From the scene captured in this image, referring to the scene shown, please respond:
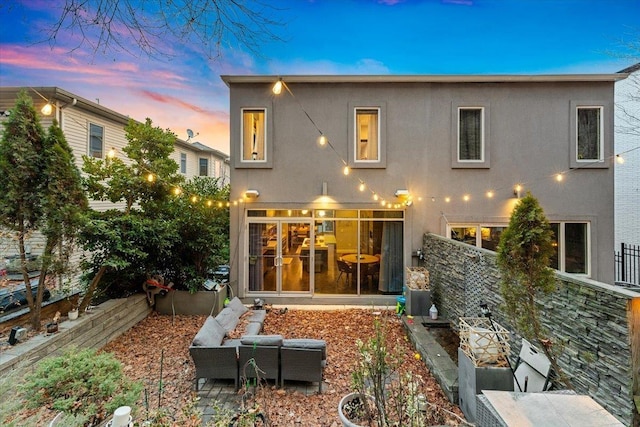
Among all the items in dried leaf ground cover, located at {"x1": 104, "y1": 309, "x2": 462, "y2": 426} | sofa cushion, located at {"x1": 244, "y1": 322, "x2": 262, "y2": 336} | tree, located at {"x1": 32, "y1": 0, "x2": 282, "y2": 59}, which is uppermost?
tree, located at {"x1": 32, "y1": 0, "x2": 282, "y2": 59}

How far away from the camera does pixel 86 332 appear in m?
5.32

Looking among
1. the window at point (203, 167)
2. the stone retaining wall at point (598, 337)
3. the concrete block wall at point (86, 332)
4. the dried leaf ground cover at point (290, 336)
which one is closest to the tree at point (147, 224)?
the concrete block wall at point (86, 332)

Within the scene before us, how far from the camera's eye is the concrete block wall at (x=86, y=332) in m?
4.10

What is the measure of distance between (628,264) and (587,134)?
20.0 ft

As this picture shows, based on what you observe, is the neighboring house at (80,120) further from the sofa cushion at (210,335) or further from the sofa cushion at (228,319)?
the sofa cushion at (210,335)

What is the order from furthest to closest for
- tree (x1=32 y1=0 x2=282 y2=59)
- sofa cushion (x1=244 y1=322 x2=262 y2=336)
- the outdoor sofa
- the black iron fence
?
the black iron fence, sofa cushion (x1=244 y1=322 x2=262 y2=336), the outdoor sofa, tree (x1=32 y1=0 x2=282 y2=59)

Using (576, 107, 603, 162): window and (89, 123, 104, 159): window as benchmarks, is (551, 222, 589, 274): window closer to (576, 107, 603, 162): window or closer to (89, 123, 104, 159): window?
(576, 107, 603, 162): window

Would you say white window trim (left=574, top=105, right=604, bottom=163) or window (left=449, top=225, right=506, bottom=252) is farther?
window (left=449, top=225, right=506, bottom=252)

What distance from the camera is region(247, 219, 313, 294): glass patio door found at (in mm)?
8453

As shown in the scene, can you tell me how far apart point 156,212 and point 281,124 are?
4010 mm

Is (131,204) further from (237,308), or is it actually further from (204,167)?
(204,167)

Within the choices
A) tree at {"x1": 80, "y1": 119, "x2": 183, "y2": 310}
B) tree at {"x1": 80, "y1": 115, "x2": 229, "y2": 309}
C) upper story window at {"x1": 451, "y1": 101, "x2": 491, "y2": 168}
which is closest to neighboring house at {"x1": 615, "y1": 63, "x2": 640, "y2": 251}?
upper story window at {"x1": 451, "y1": 101, "x2": 491, "y2": 168}

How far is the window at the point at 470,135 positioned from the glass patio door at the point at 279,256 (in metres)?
4.89

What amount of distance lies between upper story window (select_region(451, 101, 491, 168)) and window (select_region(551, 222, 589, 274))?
279 cm
